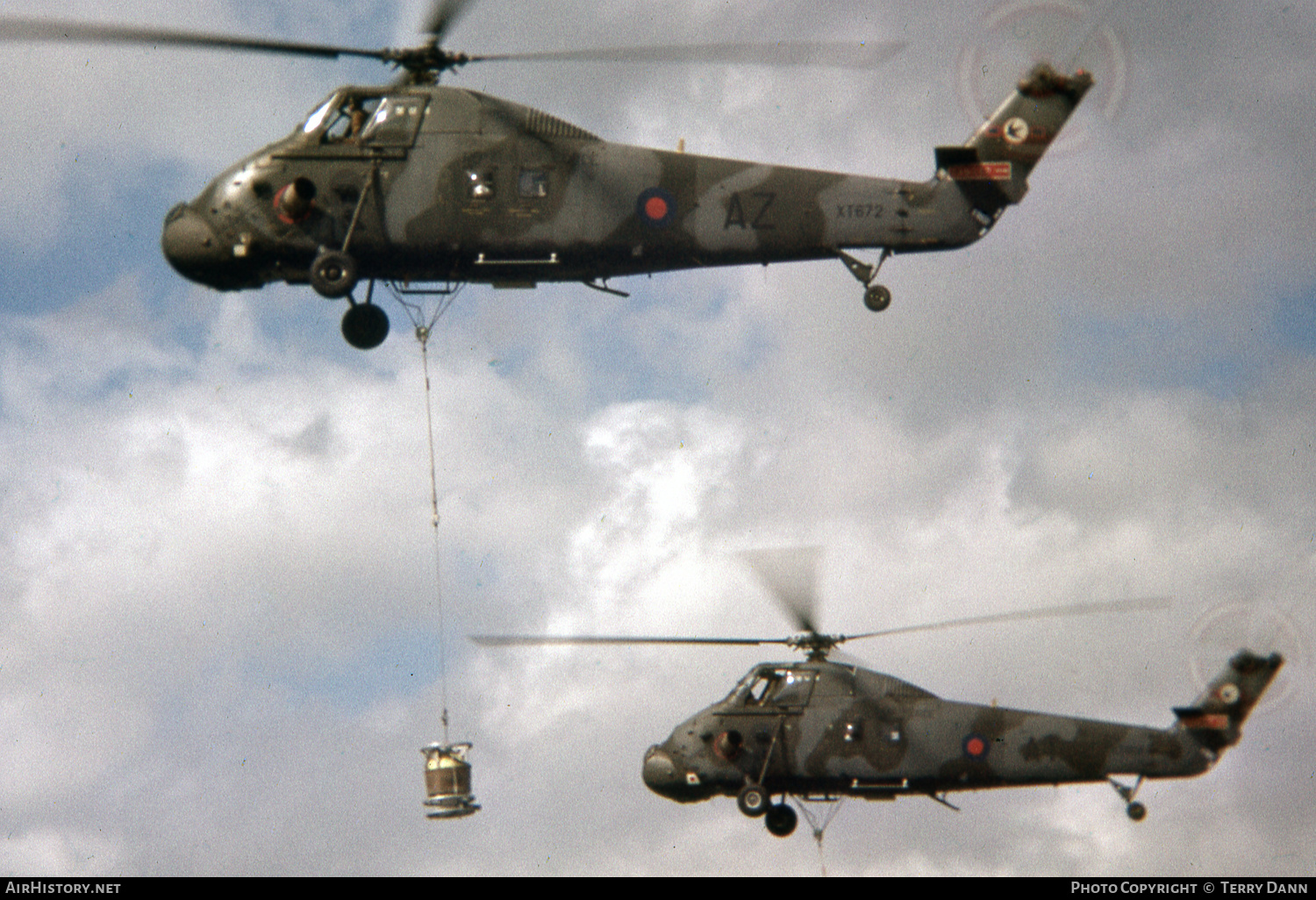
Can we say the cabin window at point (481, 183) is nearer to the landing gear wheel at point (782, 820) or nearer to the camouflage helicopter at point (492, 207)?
the camouflage helicopter at point (492, 207)

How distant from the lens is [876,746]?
119ft

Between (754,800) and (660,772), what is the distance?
2.31 m

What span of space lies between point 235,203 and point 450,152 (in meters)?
3.92

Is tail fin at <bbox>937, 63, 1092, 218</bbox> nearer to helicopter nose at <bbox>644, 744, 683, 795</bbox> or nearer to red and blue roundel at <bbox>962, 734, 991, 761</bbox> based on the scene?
red and blue roundel at <bbox>962, 734, 991, 761</bbox>

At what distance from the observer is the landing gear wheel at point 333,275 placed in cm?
2766

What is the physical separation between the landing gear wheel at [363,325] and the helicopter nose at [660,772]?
12.9 m

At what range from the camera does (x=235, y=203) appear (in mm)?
28359

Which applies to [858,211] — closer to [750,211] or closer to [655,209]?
[750,211]

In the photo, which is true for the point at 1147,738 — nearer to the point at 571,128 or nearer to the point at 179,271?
the point at 571,128

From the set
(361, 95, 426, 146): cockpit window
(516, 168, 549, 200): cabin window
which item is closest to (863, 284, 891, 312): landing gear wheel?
(516, 168, 549, 200): cabin window

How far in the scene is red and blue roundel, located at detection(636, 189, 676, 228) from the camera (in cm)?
2814
